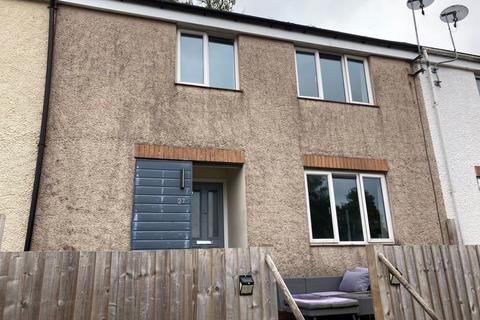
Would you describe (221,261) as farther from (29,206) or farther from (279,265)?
(29,206)

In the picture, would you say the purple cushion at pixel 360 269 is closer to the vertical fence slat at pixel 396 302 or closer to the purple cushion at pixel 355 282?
the purple cushion at pixel 355 282

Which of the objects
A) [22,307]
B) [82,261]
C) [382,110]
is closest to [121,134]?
[82,261]

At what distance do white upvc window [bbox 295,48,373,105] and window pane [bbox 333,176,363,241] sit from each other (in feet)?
6.12

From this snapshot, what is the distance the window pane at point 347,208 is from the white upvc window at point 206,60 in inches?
115

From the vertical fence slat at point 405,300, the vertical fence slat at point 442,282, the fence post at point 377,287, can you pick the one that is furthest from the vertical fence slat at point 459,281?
the fence post at point 377,287

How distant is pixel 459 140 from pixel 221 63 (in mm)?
5772

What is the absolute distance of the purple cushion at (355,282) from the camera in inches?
251

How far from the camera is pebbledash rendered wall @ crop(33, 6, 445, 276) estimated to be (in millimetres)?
6102

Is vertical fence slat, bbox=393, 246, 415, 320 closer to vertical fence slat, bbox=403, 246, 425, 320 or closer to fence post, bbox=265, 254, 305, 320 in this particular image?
vertical fence slat, bbox=403, 246, 425, 320

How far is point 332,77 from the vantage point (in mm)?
8641

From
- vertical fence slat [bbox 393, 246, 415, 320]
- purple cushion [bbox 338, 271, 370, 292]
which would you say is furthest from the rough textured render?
vertical fence slat [bbox 393, 246, 415, 320]

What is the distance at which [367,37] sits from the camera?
873 centimetres

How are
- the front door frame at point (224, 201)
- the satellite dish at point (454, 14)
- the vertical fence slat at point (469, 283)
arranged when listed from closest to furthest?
the vertical fence slat at point (469, 283), the front door frame at point (224, 201), the satellite dish at point (454, 14)

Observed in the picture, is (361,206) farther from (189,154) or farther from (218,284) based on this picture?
(218,284)
